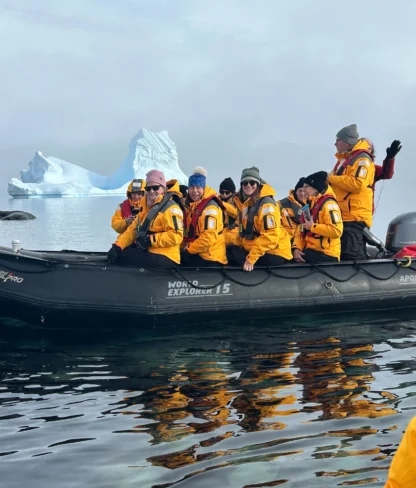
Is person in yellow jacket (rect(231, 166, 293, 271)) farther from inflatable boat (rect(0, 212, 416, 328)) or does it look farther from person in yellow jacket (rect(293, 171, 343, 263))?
person in yellow jacket (rect(293, 171, 343, 263))

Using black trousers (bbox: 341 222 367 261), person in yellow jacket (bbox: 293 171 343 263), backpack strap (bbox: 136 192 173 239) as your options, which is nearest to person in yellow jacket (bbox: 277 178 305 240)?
person in yellow jacket (bbox: 293 171 343 263)

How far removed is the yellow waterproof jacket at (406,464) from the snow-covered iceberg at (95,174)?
61.1 m

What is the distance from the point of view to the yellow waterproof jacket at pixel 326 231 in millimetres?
8836

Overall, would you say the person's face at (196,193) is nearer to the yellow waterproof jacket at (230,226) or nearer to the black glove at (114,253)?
the yellow waterproof jacket at (230,226)

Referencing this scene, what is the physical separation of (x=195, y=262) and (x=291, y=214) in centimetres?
188

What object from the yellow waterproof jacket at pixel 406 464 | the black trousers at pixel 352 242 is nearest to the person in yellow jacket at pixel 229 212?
the black trousers at pixel 352 242

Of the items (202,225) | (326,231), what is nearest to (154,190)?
(202,225)

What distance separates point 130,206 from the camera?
9641 millimetres

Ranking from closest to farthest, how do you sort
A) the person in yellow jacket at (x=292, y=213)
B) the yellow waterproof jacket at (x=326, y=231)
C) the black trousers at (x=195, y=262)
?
1. the black trousers at (x=195, y=262)
2. the yellow waterproof jacket at (x=326, y=231)
3. the person in yellow jacket at (x=292, y=213)

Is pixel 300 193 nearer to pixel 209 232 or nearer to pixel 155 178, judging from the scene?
pixel 209 232

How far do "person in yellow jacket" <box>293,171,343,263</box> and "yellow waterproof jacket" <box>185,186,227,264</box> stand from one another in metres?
1.19

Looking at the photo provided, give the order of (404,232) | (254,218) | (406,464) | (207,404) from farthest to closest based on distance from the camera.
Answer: (404,232), (254,218), (207,404), (406,464)

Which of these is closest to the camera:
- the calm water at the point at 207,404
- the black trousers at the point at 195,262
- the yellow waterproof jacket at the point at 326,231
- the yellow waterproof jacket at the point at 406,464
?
the yellow waterproof jacket at the point at 406,464

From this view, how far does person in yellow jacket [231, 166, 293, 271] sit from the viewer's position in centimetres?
854
